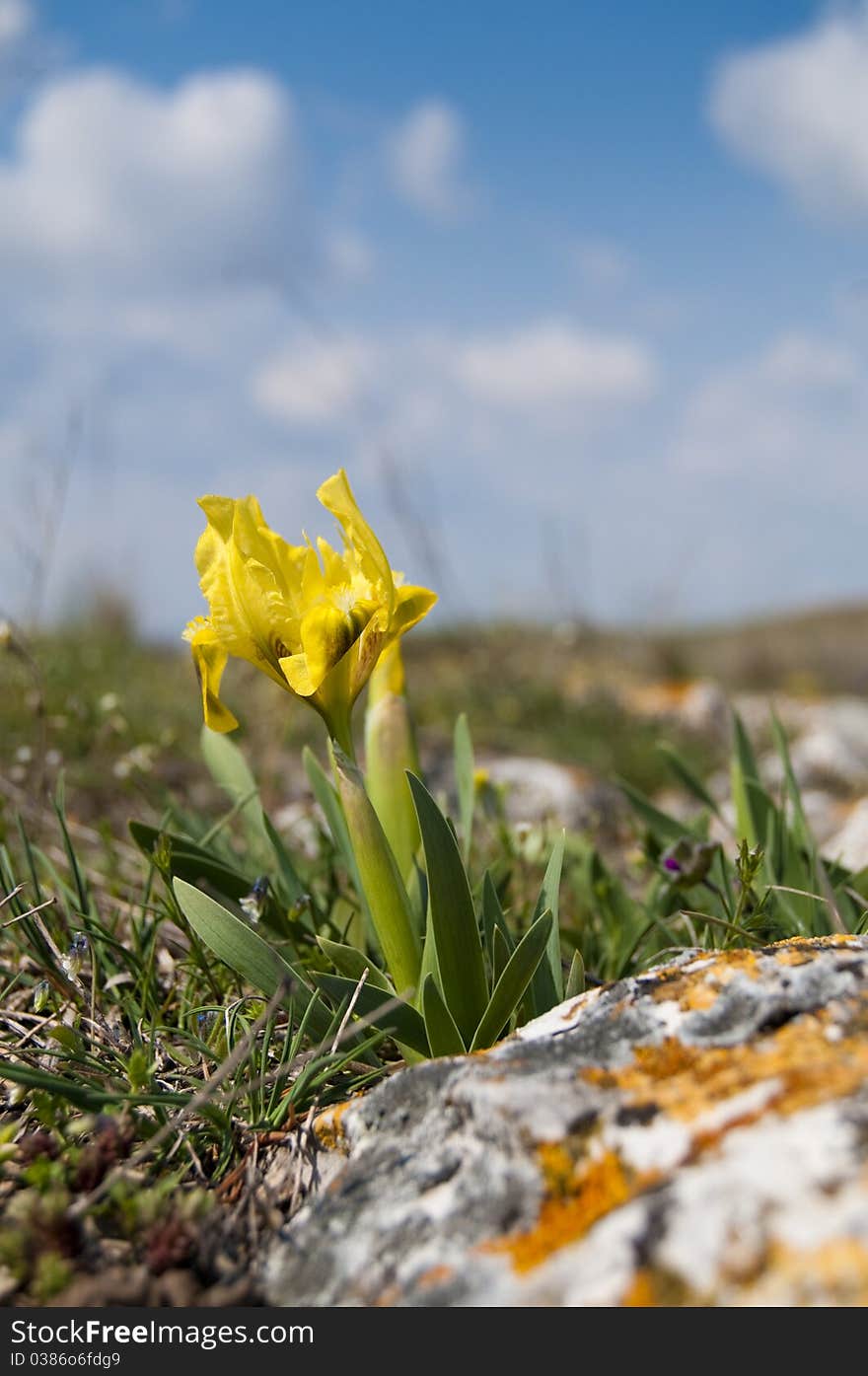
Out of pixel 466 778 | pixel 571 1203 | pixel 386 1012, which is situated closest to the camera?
pixel 571 1203

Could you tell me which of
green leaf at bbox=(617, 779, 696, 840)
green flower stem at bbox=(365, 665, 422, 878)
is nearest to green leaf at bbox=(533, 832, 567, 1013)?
green flower stem at bbox=(365, 665, 422, 878)

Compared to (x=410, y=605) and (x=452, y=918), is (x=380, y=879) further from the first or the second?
(x=410, y=605)

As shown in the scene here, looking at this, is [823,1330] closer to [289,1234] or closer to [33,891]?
[289,1234]

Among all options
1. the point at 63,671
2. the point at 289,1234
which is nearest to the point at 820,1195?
A: the point at 289,1234

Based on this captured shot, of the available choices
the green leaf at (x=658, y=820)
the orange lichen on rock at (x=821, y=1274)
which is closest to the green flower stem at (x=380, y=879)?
the orange lichen on rock at (x=821, y=1274)

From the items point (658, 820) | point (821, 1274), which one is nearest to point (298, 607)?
point (821, 1274)
